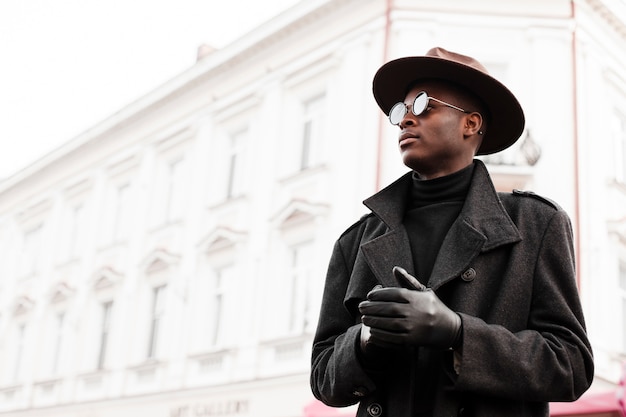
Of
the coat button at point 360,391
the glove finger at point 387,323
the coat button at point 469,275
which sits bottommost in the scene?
the coat button at point 360,391

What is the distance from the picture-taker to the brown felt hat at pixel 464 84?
7.43 feet

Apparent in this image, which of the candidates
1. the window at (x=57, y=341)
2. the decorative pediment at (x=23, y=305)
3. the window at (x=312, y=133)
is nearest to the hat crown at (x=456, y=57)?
the window at (x=312, y=133)

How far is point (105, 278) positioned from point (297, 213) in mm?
7032

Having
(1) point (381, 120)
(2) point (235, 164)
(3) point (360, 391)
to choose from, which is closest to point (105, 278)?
(2) point (235, 164)

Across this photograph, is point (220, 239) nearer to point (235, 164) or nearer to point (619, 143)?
point (235, 164)

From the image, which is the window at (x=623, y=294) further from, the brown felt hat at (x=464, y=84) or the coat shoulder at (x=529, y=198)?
the coat shoulder at (x=529, y=198)

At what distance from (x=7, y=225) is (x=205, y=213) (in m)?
11.4

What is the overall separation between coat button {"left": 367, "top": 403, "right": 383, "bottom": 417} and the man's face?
57 cm

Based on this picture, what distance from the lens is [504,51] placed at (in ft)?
51.2

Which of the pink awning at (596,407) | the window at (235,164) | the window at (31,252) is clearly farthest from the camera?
the window at (31,252)

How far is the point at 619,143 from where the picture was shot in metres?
16.7

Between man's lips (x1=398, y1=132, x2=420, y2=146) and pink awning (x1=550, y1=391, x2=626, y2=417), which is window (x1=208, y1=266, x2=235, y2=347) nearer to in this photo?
pink awning (x1=550, y1=391, x2=626, y2=417)


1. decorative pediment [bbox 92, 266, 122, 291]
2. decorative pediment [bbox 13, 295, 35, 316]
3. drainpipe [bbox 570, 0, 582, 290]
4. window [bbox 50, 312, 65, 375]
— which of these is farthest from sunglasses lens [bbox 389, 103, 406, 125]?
decorative pediment [bbox 13, 295, 35, 316]

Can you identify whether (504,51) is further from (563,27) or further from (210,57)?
(210,57)
